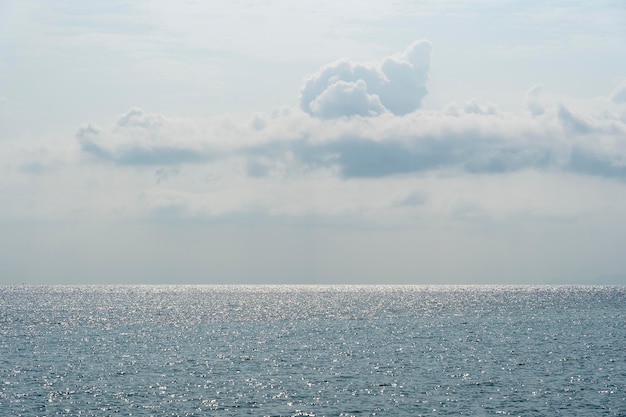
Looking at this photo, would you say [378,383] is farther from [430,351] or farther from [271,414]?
[430,351]

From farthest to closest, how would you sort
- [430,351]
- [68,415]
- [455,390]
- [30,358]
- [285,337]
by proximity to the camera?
[285,337]
[430,351]
[30,358]
[455,390]
[68,415]

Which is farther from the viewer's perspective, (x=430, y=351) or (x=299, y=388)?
(x=430, y=351)

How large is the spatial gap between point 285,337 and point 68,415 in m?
81.2

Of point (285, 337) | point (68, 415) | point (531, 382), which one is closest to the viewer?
point (68, 415)

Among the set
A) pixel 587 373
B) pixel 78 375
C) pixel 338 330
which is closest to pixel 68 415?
pixel 78 375

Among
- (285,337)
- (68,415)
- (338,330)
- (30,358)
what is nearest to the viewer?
(68,415)

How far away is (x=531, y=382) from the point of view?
311 ft

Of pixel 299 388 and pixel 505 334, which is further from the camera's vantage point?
pixel 505 334

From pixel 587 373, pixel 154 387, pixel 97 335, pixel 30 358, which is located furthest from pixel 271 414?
pixel 97 335

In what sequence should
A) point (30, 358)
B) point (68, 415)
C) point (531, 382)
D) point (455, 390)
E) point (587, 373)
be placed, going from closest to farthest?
1. point (68, 415)
2. point (455, 390)
3. point (531, 382)
4. point (587, 373)
5. point (30, 358)

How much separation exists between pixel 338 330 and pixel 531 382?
261 feet

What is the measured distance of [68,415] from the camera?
2938 inches

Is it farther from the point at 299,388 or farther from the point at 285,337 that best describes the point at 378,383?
the point at 285,337

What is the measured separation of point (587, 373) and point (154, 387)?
56.6 meters
